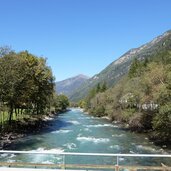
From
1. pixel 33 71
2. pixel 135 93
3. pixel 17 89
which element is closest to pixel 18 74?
pixel 17 89

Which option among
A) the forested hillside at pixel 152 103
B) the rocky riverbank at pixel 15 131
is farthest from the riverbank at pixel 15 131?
the forested hillside at pixel 152 103

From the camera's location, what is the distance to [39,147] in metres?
40.8

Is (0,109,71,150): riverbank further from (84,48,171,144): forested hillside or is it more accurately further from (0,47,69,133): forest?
(84,48,171,144): forested hillside

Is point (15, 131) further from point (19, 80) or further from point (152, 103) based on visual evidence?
point (152, 103)

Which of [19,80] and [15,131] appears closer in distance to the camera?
[19,80]

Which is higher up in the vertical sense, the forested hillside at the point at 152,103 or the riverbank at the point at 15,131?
the forested hillside at the point at 152,103

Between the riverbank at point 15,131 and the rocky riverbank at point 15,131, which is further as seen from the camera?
the rocky riverbank at point 15,131

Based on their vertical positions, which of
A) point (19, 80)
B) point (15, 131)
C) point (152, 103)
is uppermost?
point (19, 80)

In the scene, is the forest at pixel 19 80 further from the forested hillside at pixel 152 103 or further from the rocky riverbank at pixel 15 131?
the forested hillside at pixel 152 103

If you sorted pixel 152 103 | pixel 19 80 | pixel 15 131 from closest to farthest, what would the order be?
pixel 19 80
pixel 152 103
pixel 15 131

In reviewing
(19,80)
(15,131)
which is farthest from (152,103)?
(15,131)

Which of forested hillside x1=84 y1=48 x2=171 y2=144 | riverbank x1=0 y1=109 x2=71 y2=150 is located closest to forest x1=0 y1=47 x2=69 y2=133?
riverbank x1=0 y1=109 x2=71 y2=150

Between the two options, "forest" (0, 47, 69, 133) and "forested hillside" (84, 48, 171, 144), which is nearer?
"forested hillside" (84, 48, 171, 144)

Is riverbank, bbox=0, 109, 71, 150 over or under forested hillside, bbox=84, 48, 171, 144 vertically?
under
